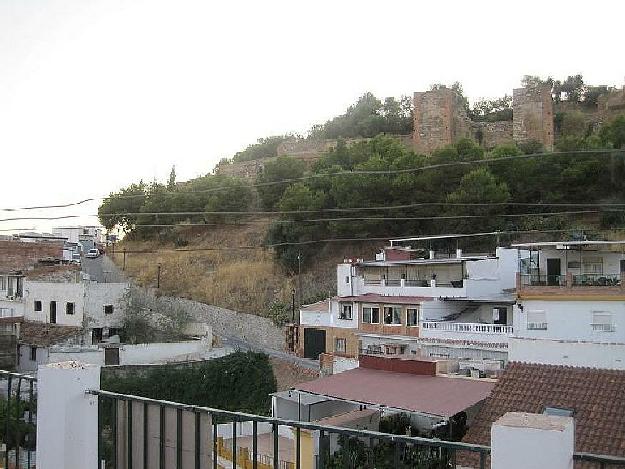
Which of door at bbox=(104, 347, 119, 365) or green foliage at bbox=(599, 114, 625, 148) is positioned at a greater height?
green foliage at bbox=(599, 114, 625, 148)

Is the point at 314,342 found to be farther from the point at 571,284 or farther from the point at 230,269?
the point at 230,269

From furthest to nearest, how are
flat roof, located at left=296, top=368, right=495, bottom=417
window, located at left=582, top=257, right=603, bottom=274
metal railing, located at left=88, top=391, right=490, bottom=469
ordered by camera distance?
window, located at left=582, top=257, right=603, bottom=274 < flat roof, located at left=296, top=368, right=495, bottom=417 < metal railing, located at left=88, top=391, right=490, bottom=469

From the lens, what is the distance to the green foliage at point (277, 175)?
2645 centimetres

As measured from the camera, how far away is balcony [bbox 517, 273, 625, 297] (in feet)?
38.4

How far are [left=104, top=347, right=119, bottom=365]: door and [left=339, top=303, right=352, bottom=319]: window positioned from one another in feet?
18.0

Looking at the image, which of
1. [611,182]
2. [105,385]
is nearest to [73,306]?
[105,385]

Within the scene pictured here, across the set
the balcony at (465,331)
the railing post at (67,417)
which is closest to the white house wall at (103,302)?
the balcony at (465,331)

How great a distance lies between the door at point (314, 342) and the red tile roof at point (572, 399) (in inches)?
335

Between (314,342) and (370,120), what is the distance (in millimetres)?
17369

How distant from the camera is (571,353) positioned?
358 inches

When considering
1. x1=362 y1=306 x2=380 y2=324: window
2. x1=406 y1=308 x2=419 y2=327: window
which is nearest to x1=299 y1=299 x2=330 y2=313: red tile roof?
x1=362 y1=306 x2=380 y2=324: window

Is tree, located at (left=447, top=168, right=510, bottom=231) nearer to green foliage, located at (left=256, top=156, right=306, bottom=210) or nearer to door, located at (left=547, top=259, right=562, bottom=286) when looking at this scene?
door, located at (left=547, top=259, right=562, bottom=286)

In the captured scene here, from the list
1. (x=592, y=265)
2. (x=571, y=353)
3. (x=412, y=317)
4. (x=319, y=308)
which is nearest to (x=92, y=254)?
(x=319, y=308)

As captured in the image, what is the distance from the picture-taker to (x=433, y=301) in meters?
14.9
